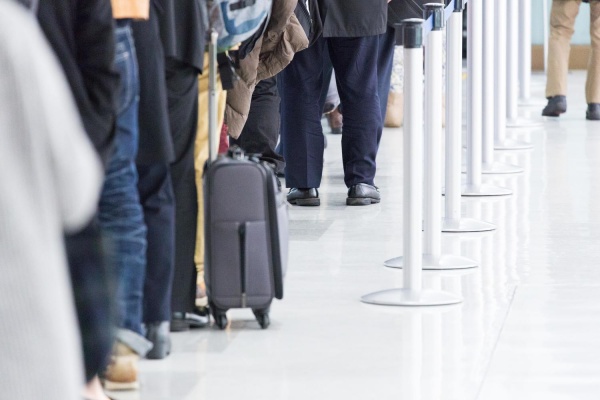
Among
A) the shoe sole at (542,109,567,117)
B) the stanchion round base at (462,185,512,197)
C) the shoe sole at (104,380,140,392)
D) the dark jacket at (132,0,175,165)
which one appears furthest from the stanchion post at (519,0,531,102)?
the shoe sole at (104,380,140,392)

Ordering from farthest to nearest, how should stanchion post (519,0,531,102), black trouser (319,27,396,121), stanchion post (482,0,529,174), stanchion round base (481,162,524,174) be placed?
stanchion post (519,0,531,102) → stanchion round base (481,162,524,174) → black trouser (319,27,396,121) → stanchion post (482,0,529,174)

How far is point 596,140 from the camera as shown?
964cm

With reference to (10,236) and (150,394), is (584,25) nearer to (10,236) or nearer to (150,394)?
(150,394)

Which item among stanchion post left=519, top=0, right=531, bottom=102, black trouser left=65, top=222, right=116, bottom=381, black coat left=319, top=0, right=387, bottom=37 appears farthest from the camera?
stanchion post left=519, top=0, right=531, bottom=102

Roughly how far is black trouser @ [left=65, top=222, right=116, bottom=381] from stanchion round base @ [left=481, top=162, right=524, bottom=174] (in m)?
6.17

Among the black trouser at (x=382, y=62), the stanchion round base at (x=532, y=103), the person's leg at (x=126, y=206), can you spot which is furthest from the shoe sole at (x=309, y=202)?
the stanchion round base at (x=532, y=103)

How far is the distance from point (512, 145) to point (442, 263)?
13.9ft

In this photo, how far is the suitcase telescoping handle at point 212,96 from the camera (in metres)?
4.09

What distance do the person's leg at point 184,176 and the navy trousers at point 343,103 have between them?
267 centimetres

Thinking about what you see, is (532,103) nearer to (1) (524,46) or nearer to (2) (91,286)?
(1) (524,46)

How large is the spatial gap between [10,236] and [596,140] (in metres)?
8.47

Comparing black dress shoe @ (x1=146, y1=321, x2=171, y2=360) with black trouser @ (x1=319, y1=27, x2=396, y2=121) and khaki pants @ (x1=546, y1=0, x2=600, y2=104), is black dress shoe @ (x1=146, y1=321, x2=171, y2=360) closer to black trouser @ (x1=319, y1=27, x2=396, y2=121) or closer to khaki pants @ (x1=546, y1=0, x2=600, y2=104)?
black trouser @ (x1=319, y1=27, x2=396, y2=121)

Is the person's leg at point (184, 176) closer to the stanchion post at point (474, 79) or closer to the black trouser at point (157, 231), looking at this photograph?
the black trouser at point (157, 231)

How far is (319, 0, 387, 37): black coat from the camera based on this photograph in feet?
21.8
